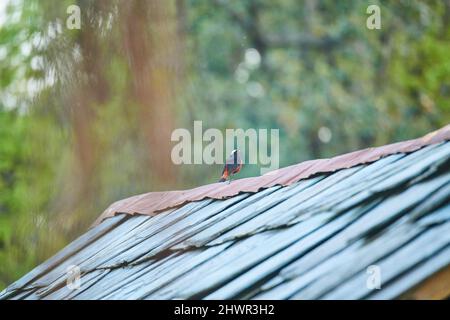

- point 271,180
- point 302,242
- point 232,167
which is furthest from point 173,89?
point 302,242

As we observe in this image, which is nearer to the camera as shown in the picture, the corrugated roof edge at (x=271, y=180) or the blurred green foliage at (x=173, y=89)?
the corrugated roof edge at (x=271, y=180)

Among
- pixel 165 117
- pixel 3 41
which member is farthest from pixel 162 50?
pixel 3 41

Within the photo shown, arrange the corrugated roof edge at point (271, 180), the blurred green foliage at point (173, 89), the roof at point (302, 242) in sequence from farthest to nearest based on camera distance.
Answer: the blurred green foliage at point (173, 89) → the corrugated roof edge at point (271, 180) → the roof at point (302, 242)

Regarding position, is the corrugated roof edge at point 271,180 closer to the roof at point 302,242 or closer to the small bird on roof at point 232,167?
the roof at point 302,242

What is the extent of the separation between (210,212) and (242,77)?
18.6ft

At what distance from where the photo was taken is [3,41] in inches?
325

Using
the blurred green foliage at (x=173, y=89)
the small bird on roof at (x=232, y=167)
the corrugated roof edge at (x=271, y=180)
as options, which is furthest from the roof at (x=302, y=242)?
the blurred green foliage at (x=173, y=89)

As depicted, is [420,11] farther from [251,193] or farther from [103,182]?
[251,193]

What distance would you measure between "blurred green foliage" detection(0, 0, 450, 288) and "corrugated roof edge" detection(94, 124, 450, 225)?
286cm

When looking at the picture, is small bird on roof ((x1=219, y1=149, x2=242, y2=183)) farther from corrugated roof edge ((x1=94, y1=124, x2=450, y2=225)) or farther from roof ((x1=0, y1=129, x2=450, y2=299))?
roof ((x1=0, y1=129, x2=450, y2=299))

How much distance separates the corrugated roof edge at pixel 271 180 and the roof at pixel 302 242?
2cm

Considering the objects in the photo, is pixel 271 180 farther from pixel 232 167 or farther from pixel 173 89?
pixel 173 89

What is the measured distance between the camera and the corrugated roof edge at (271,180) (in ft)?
7.53
